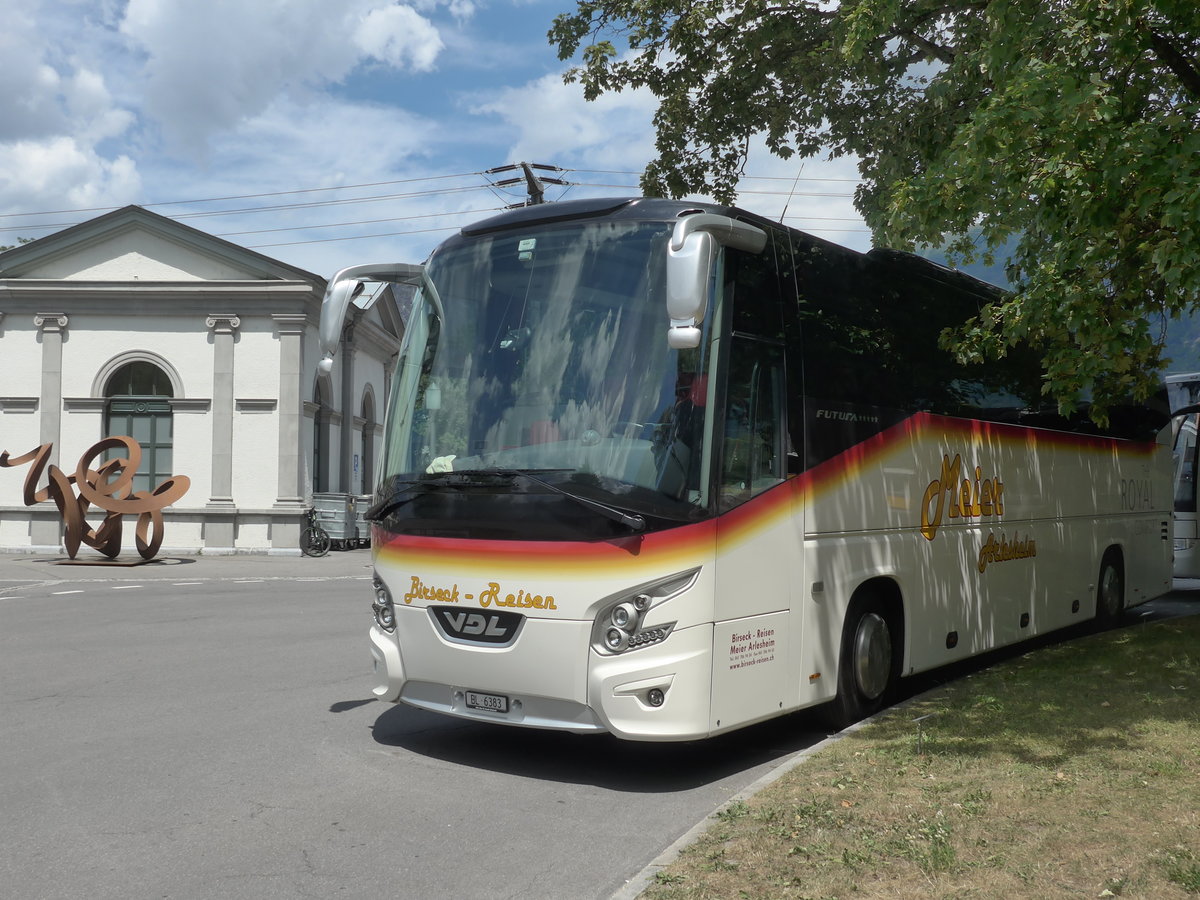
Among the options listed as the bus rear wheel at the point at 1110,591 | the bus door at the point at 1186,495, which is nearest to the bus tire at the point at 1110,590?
the bus rear wheel at the point at 1110,591

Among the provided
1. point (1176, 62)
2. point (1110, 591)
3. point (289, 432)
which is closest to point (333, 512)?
point (289, 432)

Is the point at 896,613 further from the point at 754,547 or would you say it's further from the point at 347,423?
the point at 347,423

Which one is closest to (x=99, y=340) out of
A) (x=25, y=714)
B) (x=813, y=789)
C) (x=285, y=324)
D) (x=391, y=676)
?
(x=285, y=324)

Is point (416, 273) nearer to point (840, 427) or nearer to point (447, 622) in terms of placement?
point (447, 622)

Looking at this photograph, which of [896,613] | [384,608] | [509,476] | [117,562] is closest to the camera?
[509,476]

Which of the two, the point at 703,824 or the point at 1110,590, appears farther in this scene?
the point at 1110,590

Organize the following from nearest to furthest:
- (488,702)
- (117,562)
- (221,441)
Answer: (488,702) → (117,562) → (221,441)

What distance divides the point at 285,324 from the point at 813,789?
1052 inches

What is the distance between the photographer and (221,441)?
100.0ft

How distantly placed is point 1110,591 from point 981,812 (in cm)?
859

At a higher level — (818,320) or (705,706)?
(818,320)

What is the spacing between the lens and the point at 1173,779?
605cm

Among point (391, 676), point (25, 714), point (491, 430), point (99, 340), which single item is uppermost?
point (99, 340)

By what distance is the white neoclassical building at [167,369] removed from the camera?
30469mm
